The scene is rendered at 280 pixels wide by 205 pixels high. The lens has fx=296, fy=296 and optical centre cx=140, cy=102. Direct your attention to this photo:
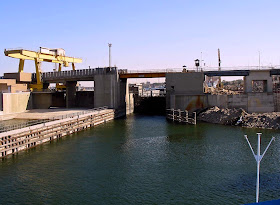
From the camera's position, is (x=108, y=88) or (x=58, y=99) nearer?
(x=108, y=88)

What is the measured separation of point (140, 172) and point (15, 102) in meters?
39.3

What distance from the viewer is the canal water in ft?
57.6

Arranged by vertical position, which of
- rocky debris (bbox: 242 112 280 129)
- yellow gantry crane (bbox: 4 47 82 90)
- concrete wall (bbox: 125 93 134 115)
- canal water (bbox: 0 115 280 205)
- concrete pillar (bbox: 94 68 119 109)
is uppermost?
yellow gantry crane (bbox: 4 47 82 90)

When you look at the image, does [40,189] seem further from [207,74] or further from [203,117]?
[207,74]

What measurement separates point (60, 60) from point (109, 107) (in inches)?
639

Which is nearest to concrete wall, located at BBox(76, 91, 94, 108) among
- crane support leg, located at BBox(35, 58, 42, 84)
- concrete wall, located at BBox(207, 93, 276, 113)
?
crane support leg, located at BBox(35, 58, 42, 84)

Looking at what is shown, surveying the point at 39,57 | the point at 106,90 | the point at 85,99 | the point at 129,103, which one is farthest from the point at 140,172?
the point at 85,99

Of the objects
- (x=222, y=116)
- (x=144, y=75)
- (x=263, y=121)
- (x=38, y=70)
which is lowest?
(x=263, y=121)

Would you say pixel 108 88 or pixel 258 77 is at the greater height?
pixel 258 77

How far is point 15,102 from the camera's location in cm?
5369

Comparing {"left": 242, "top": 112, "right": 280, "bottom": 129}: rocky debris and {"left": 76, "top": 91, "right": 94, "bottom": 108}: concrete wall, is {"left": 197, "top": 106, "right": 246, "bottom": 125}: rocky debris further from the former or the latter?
{"left": 76, "top": 91, "right": 94, "bottom": 108}: concrete wall

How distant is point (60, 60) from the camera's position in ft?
207

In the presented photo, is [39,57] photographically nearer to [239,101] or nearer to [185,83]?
[185,83]

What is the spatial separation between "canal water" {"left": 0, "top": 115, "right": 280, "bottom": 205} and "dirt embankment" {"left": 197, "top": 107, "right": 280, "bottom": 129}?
621 cm
